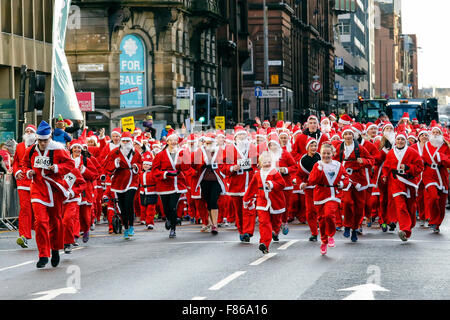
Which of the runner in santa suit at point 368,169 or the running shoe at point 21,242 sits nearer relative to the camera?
the running shoe at point 21,242

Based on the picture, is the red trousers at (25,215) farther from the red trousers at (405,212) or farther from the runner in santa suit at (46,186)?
the red trousers at (405,212)

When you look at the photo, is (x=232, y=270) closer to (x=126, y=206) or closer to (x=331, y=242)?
(x=331, y=242)

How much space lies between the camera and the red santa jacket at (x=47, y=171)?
15.0m

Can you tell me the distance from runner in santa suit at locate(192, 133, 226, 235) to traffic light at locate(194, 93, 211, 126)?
578 inches

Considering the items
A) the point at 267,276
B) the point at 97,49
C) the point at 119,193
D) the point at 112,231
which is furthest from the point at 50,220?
the point at 97,49

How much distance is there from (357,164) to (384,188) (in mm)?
2251

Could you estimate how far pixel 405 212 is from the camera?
1802 cm

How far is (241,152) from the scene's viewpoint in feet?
65.1

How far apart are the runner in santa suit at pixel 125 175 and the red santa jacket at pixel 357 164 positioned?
3.65m

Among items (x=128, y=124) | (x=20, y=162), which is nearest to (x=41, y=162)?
(x=20, y=162)

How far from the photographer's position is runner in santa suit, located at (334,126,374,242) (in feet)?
60.2

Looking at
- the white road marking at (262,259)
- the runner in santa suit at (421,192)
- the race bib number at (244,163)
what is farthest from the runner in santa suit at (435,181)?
the white road marking at (262,259)

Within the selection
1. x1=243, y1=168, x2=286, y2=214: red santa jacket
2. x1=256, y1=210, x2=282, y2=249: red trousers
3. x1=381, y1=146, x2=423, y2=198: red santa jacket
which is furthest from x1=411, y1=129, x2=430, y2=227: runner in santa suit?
x1=256, y1=210, x2=282, y2=249: red trousers

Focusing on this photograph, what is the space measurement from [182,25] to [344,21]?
339 feet
